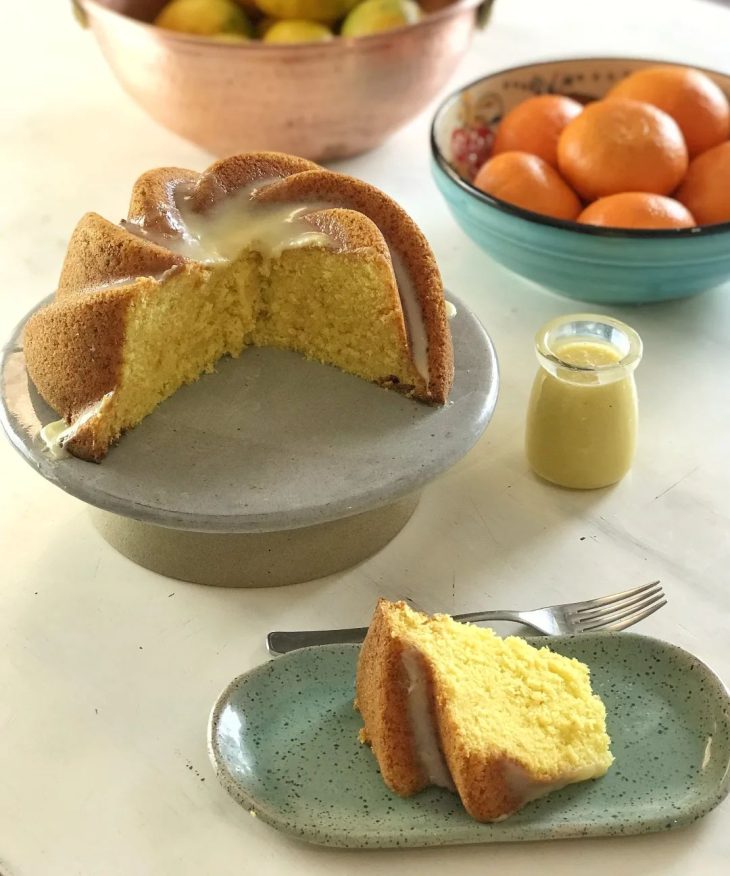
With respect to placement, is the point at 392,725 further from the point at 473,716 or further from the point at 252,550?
the point at 252,550

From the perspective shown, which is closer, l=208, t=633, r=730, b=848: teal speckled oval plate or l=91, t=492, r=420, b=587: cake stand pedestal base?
l=208, t=633, r=730, b=848: teal speckled oval plate

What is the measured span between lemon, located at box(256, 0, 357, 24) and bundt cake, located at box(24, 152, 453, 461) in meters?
0.51

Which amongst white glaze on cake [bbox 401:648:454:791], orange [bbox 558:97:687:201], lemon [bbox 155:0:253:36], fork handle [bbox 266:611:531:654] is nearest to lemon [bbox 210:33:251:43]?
lemon [bbox 155:0:253:36]

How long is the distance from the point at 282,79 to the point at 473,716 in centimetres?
112

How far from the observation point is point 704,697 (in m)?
0.96

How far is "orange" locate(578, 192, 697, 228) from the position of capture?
4.59ft

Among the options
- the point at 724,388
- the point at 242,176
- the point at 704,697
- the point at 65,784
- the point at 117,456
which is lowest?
the point at 724,388

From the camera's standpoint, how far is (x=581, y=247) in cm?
142

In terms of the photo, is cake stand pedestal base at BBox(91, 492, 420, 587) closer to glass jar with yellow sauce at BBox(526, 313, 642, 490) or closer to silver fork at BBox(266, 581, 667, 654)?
silver fork at BBox(266, 581, 667, 654)

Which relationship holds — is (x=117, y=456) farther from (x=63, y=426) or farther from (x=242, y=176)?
(x=242, y=176)

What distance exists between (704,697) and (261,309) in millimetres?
664

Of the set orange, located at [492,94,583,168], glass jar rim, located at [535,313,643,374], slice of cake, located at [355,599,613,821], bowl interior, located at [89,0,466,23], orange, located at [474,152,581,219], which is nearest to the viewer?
slice of cake, located at [355,599,613,821]

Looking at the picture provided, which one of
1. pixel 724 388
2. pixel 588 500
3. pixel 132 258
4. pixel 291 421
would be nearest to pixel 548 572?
pixel 588 500

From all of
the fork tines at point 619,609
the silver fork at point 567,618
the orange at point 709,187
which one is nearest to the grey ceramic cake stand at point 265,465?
the silver fork at point 567,618
